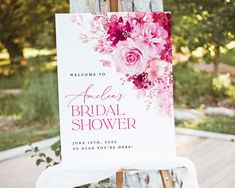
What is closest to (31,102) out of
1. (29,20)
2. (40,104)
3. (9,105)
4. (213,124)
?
(40,104)

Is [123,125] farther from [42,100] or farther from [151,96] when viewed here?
[42,100]

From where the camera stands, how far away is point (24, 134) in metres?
4.65

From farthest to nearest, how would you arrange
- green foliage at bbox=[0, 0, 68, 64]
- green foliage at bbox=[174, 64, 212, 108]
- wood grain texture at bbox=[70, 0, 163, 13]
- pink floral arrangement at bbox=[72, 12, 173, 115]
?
green foliage at bbox=[0, 0, 68, 64] < green foliage at bbox=[174, 64, 212, 108] < wood grain texture at bbox=[70, 0, 163, 13] < pink floral arrangement at bbox=[72, 12, 173, 115]

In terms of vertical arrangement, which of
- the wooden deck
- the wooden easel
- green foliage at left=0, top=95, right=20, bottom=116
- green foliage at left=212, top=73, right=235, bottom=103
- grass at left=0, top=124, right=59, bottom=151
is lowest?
the wooden deck

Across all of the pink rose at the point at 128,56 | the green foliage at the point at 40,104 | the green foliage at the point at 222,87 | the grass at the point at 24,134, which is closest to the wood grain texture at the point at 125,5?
the pink rose at the point at 128,56

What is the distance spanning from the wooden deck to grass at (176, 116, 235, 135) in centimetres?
35

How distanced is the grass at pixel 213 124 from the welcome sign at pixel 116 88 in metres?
2.75

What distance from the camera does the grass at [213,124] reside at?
4547mm

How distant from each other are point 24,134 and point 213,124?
1741 millimetres

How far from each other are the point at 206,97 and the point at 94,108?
3.59 meters

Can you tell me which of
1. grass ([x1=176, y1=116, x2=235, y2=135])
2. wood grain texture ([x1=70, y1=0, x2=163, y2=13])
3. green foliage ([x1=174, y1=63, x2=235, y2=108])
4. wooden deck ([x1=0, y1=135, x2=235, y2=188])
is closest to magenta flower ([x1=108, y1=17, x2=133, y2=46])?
wood grain texture ([x1=70, y1=0, x2=163, y2=13])

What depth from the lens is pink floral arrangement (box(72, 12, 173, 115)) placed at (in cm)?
183

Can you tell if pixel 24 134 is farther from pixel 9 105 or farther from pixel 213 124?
pixel 213 124

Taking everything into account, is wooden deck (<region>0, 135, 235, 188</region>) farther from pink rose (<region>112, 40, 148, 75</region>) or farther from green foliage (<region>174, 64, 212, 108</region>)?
pink rose (<region>112, 40, 148, 75</region>)
